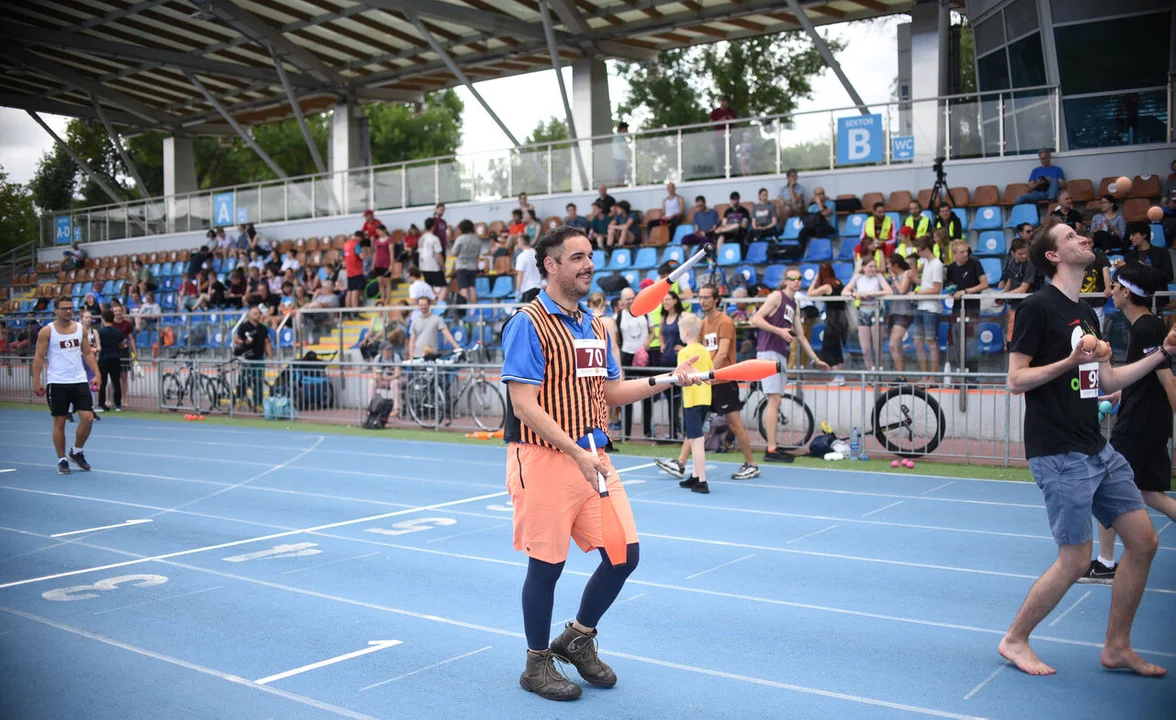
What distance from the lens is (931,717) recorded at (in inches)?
186

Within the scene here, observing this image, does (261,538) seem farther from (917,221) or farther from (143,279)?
(143,279)

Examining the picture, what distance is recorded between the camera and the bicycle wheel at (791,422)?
14.1 m

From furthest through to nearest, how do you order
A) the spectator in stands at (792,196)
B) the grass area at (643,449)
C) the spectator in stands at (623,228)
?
the spectator in stands at (623,228)
the spectator in stands at (792,196)
the grass area at (643,449)

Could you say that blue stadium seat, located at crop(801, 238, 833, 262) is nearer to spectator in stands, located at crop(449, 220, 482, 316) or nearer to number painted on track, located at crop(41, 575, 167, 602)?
spectator in stands, located at crop(449, 220, 482, 316)

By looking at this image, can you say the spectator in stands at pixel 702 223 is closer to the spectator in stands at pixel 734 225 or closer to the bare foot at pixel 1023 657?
the spectator in stands at pixel 734 225

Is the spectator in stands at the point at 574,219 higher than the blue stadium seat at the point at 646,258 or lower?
higher

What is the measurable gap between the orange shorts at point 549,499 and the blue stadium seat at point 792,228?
15296mm

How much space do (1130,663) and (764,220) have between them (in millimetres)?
15080

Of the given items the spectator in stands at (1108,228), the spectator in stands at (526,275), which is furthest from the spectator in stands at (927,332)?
the spectator in stands at (526,275)

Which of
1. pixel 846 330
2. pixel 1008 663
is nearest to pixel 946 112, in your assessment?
pixel 846 330

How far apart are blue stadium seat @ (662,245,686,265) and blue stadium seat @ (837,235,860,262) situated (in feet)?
10.2

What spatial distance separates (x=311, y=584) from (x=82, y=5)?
82.4 feet

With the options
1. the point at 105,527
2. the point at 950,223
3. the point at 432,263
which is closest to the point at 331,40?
the point at 432,263

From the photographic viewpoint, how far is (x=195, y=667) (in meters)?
5.58
